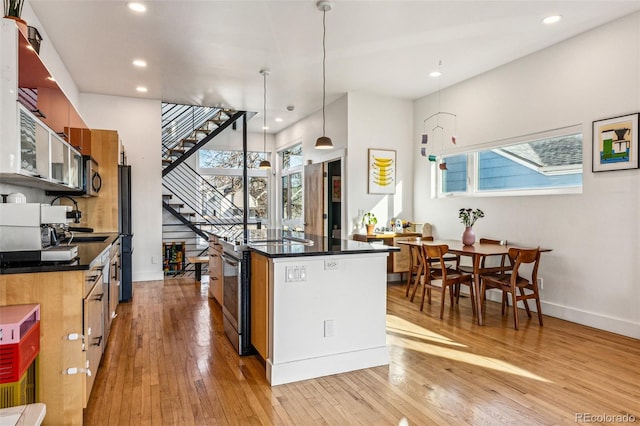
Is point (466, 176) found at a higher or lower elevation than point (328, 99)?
lower

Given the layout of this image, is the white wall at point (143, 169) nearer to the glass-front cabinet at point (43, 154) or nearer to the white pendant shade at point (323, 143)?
the glass-front cabinet at point (43, 154)

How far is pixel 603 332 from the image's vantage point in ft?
12.8

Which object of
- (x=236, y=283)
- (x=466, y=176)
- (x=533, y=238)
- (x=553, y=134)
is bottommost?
(x=236, y=283)

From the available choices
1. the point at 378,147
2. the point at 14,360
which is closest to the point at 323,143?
the point at 378,147

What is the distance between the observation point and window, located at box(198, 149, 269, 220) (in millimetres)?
9766

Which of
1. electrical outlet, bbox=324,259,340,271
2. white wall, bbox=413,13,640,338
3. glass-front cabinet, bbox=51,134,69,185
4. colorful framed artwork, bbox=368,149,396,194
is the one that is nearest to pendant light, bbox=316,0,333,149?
colorful framed artwork, bbox=368,149,396,194

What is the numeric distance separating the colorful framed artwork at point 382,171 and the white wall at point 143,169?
11.9ft

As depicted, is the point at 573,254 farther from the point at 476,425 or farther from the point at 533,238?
the point at 476,425

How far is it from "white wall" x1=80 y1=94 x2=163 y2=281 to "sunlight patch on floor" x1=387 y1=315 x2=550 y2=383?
4322 millimetres

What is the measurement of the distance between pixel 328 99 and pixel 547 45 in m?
3.34

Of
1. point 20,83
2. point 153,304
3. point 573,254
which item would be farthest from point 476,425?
point 153,304

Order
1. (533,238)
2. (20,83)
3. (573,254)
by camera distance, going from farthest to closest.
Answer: (533,238) < (573,254) < (20,83)

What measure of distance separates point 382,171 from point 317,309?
13.3ft

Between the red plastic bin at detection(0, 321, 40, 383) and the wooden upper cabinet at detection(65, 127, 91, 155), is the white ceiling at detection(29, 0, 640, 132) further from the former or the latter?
the red plastic bin at detection(0, 321, 40, 383)
